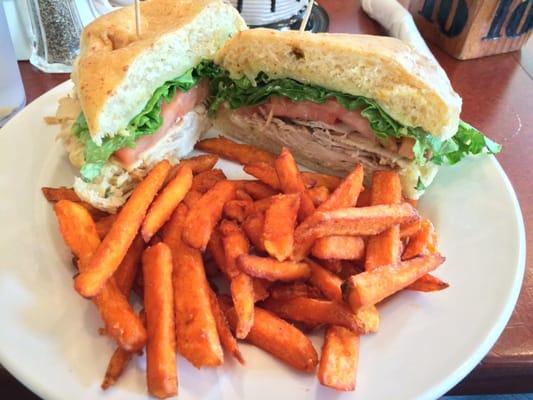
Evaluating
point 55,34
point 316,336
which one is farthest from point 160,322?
point 55,34

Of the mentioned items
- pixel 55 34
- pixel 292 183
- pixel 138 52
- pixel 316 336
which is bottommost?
pixel 316 336

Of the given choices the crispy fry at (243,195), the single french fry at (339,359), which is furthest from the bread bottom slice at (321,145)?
the single french fry at (339,359)

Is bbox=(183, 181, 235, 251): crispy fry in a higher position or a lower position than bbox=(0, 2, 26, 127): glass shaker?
higher

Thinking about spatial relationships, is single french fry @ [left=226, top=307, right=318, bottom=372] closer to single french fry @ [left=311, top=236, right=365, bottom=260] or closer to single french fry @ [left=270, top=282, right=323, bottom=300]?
single french fry @ [left=270, top=282, right=323, bottom=300]

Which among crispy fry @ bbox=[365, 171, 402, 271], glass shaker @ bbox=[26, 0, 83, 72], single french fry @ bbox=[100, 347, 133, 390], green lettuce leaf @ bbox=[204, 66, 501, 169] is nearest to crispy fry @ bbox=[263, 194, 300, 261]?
crispy fry @ bbox=[365, 171, 402, 271]

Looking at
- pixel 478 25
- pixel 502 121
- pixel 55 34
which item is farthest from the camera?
pixel 478 25

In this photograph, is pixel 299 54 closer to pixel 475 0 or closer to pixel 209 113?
pixel 209 113

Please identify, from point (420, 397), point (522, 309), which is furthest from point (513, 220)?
point (420, 397)

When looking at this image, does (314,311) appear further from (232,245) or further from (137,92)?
(137,92)
